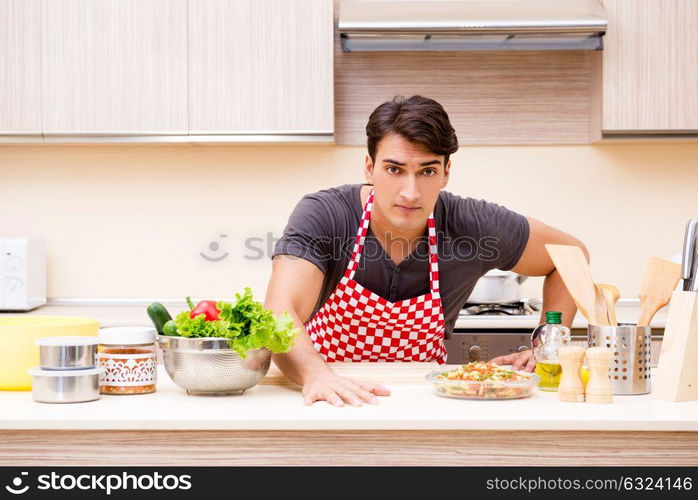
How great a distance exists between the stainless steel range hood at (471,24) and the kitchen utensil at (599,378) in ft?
6.07

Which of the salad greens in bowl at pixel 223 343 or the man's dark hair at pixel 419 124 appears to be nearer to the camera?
the salad greens in bowl at pixel 223 343

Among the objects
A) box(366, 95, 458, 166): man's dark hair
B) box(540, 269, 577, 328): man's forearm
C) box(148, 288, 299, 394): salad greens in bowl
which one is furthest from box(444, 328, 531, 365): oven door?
box(148, 288, 299, 394): salad greens in bowl

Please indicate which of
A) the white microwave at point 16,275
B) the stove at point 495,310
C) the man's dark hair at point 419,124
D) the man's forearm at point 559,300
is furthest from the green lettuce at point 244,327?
the white microwave at point 16,275

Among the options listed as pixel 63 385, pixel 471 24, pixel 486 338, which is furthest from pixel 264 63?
pixel 63 385

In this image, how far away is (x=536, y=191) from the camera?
348 centimetres

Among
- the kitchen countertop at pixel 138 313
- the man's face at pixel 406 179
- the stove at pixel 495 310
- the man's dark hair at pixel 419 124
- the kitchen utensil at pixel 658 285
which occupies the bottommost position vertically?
the kitchen countertop at pixel 138 313

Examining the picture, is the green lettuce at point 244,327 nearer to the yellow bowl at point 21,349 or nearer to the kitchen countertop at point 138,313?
the yellow bowl at point 21,349

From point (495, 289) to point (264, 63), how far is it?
3.98 feet

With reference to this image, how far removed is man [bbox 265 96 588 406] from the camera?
1798mm

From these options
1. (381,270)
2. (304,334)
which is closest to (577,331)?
(381,270)

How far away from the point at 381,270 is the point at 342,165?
4.73 ft

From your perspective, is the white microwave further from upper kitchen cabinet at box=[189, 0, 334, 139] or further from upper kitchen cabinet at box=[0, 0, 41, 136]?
upper kitchen cabinet at box=[189, 0, 334, 139]

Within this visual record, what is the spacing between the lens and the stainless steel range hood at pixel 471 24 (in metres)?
2.95

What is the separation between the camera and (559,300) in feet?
7.08
